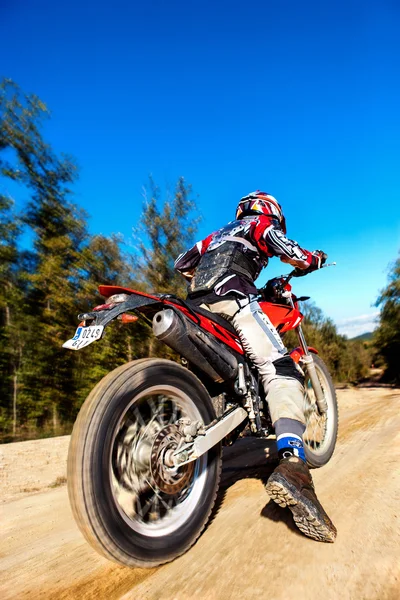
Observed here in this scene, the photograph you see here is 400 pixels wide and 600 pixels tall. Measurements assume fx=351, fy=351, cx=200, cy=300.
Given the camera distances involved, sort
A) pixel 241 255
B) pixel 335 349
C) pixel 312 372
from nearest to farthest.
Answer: pixel 241 255, pixel 312 372, pixel 335 349

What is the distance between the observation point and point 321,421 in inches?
135

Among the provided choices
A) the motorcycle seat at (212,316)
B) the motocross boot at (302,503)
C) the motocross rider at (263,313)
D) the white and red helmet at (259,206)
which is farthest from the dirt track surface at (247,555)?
the white and red helmet at (259,206)

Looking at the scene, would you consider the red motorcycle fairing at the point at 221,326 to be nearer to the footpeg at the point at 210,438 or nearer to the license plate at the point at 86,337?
the license plate at the point at 86,337

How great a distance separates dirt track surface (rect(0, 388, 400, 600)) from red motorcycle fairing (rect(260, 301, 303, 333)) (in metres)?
1.16

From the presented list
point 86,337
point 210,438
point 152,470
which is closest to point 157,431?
point 152,470

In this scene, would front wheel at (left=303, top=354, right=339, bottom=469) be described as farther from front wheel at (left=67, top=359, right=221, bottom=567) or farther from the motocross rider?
front wheel at (left=67, top=359, right=221, bottom=567)

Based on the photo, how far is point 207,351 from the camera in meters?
2.13

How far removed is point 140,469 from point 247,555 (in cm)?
63

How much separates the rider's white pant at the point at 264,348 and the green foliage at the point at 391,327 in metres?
20.2

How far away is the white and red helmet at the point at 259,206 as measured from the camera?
108 inches

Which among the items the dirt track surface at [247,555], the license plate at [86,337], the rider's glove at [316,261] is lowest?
the dirt track surface at [247,555]

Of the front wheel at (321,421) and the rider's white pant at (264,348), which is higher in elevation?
the rider's white pant at (264,348)

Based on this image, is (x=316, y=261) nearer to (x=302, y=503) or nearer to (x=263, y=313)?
(x=263, y=313)

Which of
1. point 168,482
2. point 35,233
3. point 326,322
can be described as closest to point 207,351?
point 168,482
